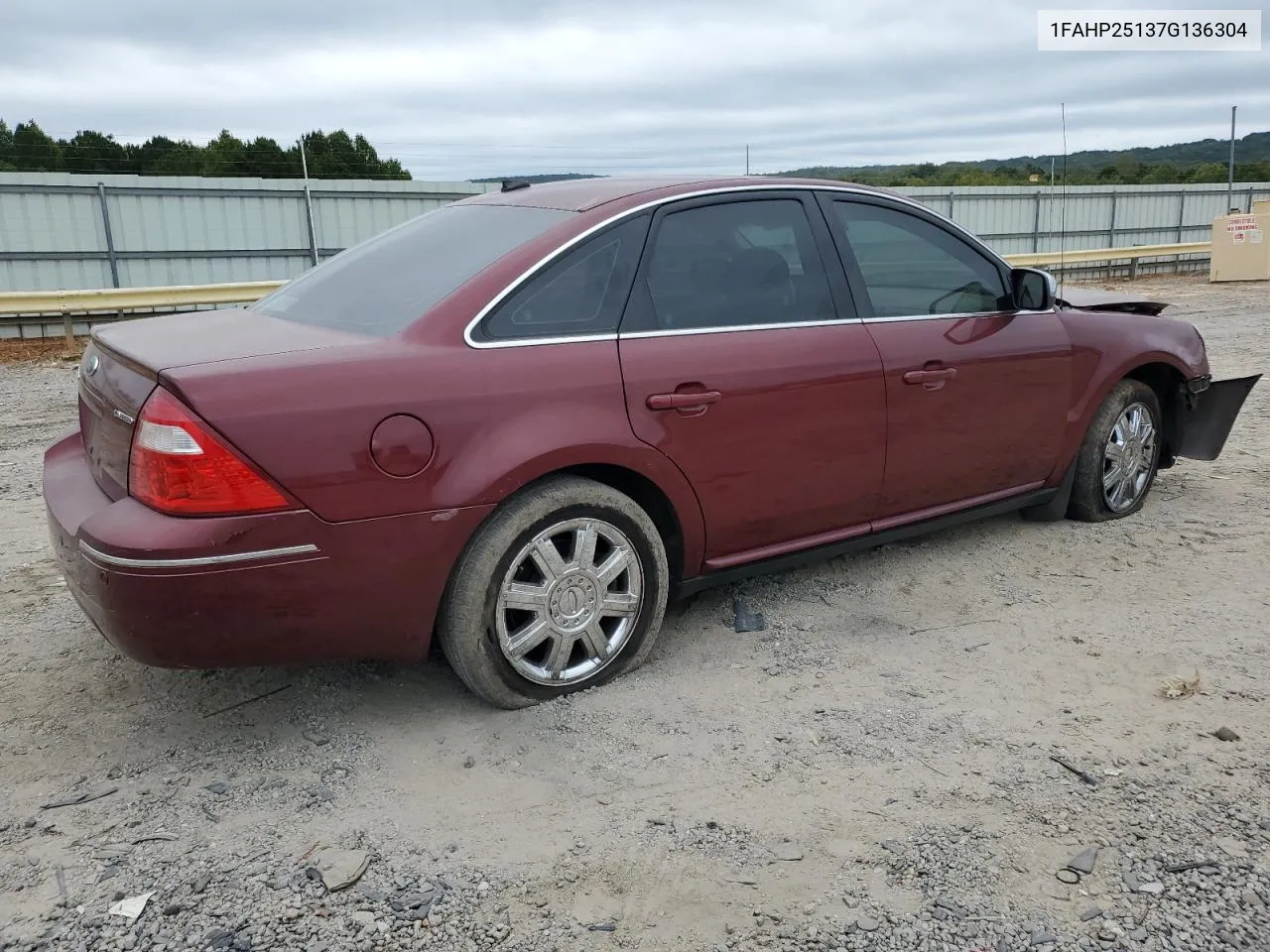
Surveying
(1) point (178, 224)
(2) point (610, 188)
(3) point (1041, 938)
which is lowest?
(3) point (1041, 938)

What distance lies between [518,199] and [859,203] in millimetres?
1330

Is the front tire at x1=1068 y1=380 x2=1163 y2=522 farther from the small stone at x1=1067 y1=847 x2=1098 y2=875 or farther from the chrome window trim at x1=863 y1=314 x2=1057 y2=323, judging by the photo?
the small stone at x1=1067 y1=847 x2=1098 y2=875

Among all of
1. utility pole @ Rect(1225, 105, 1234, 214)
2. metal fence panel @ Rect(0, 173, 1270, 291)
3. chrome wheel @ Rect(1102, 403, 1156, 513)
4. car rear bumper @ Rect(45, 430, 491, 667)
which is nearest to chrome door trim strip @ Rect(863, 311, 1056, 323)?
chrome wheel @ Rect(1102, 403, 1156, 513)

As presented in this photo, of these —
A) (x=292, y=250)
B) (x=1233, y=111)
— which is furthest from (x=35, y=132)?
(x=1233, y=111)


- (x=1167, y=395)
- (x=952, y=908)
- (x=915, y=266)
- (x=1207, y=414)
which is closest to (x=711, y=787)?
(x=952, y=908)

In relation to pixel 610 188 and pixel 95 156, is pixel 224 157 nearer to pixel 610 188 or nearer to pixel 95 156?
pixel 95 156

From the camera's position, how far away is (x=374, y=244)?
157 inches

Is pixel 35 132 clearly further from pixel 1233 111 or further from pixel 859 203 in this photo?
pixel 859 203

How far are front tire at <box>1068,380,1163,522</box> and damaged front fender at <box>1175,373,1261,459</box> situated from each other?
205mm

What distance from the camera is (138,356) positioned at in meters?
2.99

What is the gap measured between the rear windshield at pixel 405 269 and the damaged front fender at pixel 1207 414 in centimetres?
363

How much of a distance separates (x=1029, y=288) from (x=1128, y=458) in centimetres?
123

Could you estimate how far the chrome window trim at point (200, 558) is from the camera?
267 centimetres

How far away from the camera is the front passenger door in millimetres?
4039
